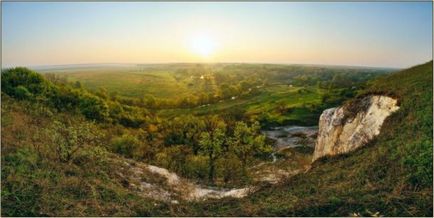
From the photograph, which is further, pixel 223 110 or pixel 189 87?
pixel 223 110

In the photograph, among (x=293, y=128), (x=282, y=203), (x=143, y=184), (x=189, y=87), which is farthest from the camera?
(x=293, y=128)

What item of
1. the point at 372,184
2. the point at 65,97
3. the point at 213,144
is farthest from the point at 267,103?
the point at 372,184

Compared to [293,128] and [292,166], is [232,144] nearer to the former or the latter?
[292,166]

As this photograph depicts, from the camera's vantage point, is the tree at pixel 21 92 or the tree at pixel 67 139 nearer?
the tree at pixel 67 139

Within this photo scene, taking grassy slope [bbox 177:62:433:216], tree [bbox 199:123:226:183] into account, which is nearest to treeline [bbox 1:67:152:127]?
tree [bbox 199:123:226:183]

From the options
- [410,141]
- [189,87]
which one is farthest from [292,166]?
[410,141]

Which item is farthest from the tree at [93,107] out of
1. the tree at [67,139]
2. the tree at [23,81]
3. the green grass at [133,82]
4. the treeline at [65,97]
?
the tree at [67,139]

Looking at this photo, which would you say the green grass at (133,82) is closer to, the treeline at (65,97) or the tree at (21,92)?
the treeline at (65,97)
